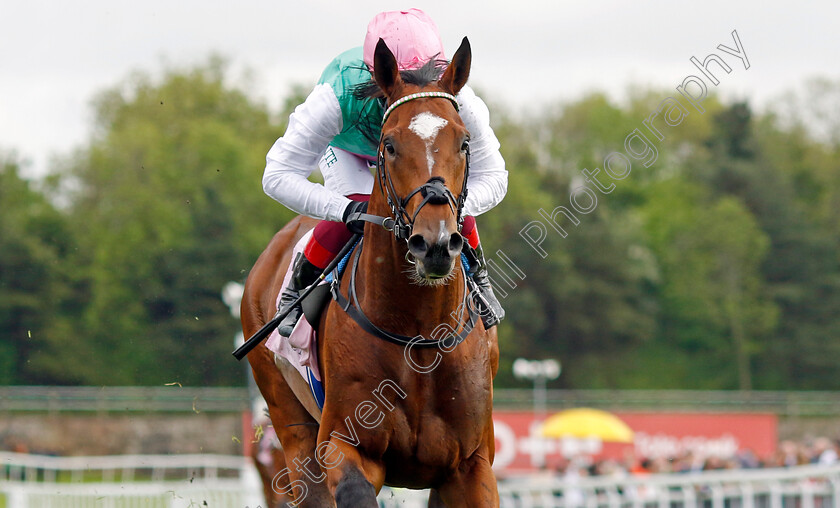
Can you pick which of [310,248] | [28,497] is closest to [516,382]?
[28,497]

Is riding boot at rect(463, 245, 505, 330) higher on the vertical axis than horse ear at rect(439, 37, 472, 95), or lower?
lower

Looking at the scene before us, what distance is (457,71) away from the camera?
475 cm

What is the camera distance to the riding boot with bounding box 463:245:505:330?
5.30 m

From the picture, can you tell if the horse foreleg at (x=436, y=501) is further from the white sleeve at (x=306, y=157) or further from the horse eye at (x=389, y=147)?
the horse eye at (x=389, y=147)

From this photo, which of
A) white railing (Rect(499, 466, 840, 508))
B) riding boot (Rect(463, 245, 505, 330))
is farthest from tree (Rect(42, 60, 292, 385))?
riding boot (Rect(463, 245, 505, 330))

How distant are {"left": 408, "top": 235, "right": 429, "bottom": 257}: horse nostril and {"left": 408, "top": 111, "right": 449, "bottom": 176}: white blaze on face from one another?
0.34 meters

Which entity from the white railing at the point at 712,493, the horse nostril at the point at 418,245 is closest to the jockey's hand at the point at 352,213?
the horse nostril at the point at 418,245

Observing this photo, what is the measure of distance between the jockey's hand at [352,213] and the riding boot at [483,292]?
53 cm

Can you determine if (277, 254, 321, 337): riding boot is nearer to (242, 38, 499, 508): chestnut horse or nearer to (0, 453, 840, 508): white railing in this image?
(242, 38, 499, 508): chestnut horse

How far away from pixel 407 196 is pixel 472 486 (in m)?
1.41

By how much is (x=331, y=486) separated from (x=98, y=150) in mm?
44086

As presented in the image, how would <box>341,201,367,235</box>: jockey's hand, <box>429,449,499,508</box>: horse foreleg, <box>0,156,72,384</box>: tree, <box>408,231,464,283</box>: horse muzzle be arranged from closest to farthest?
<box>408,231,464,283</box>: horse muzzle → <box>429,449,499,508</box>: horse foreleg → <box>341,201,367,235</box>: jockey's hand → <box>0,156,72,384</box>: tree

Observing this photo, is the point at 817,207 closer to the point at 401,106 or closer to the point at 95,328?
the point at 95,328

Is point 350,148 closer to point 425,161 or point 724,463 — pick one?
point 425,161
